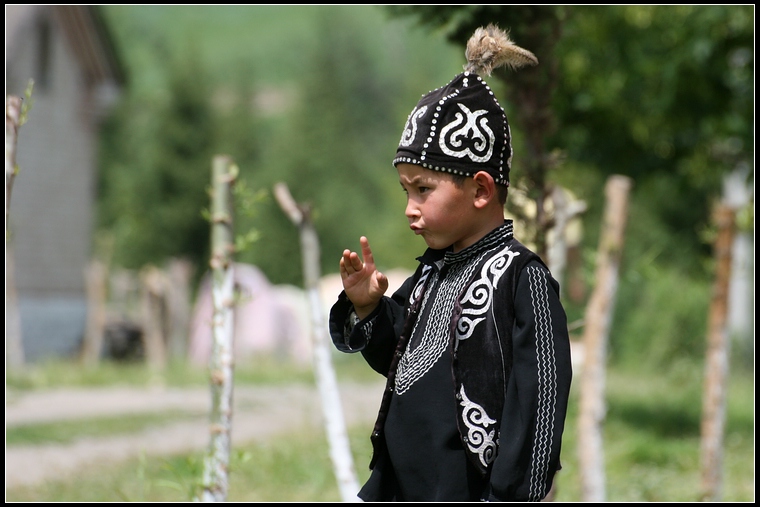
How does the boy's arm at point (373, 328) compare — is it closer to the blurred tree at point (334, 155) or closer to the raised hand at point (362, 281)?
the raised hand at point (362, 281)

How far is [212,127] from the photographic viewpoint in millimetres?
28922

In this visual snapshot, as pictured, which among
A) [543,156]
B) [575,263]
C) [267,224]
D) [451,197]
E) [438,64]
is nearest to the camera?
[451,197]

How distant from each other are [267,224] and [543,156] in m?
23.8

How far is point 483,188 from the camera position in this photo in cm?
239

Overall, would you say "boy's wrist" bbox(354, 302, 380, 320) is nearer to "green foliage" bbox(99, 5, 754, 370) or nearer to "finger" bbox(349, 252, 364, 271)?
"finger" bbox(349, 252, 364, 271)

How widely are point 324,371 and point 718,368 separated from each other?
2.59 m

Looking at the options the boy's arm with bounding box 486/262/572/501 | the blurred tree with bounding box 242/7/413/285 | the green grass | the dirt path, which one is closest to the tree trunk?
the dirt path

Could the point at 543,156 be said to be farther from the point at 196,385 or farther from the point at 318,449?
the point at 196,385

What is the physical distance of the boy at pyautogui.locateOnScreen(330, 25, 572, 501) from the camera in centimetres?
221

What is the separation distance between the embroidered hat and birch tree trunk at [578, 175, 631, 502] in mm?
3039

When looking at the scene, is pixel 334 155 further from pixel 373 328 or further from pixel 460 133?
pixel 460 133

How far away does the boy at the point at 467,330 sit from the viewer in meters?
2.21

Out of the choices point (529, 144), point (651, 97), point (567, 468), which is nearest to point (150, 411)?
point (567, 468)

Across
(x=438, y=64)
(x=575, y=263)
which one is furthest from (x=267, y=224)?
(x=438, y=64)
